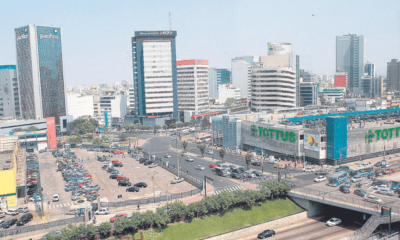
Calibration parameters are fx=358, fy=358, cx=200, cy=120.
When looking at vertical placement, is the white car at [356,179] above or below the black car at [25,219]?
above

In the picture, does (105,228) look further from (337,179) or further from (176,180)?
(337,179)

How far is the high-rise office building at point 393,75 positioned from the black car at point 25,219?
168226 millimetres

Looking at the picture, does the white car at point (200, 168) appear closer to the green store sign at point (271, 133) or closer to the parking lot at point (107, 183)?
the parking lot at point (107, 183)

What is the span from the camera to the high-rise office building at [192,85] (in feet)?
310

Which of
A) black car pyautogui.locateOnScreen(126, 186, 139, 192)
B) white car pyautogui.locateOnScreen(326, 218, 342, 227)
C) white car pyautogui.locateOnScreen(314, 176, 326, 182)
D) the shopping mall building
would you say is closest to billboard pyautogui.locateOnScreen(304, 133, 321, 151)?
the shopping mall building

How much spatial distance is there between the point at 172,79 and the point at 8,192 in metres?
58.1

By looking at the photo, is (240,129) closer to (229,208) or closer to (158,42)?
(229,208)

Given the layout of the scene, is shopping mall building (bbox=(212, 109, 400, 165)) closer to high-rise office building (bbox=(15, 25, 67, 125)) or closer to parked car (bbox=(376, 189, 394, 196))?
parked car (bbox=(376, 189, 394, 196))

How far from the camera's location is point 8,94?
9388cm

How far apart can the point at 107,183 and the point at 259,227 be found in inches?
760

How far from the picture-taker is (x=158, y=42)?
8575 centimetres

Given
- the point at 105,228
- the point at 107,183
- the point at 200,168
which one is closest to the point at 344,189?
the point at 200,168

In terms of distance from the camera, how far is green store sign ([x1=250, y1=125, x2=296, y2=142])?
46050mm

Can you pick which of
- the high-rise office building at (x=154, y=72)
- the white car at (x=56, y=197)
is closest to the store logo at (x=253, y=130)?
the white car at (x=56, y=197)
